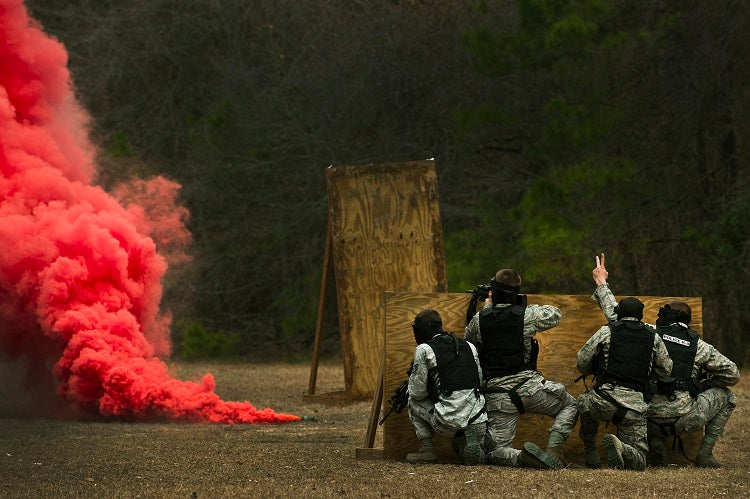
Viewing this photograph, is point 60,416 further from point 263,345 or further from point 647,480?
point 263,345

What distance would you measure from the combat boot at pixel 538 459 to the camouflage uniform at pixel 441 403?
A: 0.39 metres

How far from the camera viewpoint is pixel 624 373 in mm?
9453

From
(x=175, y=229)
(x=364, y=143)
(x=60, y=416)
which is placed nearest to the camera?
(x=60, y=416)

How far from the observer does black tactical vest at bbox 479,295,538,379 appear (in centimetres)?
→ 951

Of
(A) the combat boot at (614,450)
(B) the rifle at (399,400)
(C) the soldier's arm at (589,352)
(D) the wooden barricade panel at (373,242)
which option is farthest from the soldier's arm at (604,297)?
(D) the wooden barricade panel at (373,242)

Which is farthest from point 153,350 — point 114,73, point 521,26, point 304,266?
point 114,73

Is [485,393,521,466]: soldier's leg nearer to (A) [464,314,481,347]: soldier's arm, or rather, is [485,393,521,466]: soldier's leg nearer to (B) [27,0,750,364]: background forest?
(A) [464,314,481,347]: soldier's arm

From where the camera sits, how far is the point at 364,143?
2622cm

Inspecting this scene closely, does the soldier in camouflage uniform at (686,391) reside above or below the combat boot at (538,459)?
above

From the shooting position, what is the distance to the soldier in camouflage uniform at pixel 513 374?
951cm

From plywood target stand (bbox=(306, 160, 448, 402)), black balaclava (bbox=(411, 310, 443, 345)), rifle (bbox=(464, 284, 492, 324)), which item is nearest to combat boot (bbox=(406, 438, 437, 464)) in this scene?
black balaclava (bbox=(411, 310, 443, 345))

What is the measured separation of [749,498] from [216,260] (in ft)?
69.4

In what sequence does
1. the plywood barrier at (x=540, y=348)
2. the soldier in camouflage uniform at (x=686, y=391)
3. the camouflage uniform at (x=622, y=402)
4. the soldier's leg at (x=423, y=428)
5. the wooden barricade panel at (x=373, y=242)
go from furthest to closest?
the wooden barricade panel at (x=373, y=242) → the plywood barrier at (x=540, y=348) → the soldier in camouflage uniform at (x=686, y=391) → the soldier's leg at (x=423, y=428) → the camouflage uniform at (x=622, y=402)

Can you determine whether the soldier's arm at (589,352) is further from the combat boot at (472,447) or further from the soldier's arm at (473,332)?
the combat boot at (472,447)
